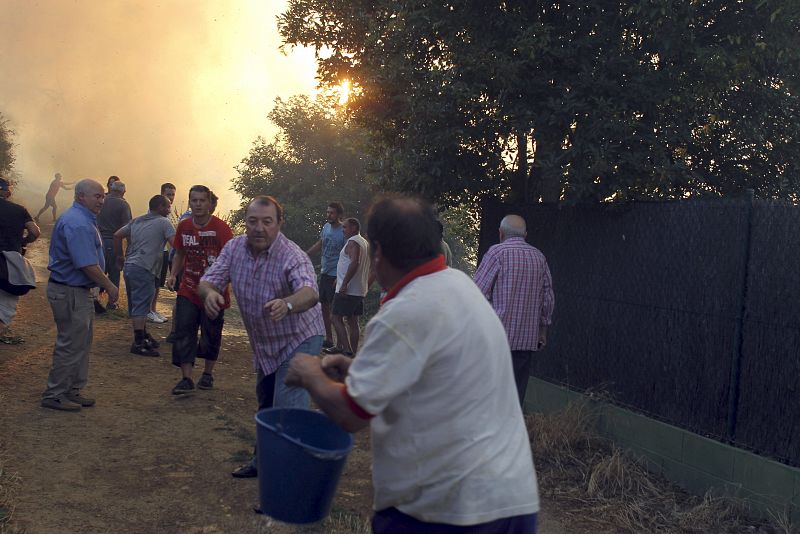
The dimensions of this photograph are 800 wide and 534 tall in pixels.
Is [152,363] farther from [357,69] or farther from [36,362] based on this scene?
[357,69]

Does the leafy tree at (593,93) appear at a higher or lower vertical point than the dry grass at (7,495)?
higher

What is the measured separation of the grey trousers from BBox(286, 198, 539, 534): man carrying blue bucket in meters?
5.08

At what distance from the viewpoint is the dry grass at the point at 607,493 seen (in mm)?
5656

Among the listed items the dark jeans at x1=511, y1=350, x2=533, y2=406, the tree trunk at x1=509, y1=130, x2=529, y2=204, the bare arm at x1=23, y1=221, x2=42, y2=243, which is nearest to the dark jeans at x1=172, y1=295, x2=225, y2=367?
the bare arm at x1=23, y1=221, x2=42, y2=243

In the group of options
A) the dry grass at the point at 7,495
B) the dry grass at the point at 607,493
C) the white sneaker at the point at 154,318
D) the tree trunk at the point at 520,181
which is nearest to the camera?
the dry grass at the point at 7,495

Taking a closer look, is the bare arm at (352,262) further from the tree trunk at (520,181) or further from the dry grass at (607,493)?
the dry grass at (607,493)

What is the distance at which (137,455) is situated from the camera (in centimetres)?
626

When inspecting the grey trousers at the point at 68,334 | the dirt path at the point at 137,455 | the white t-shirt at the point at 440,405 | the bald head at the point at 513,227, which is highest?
the bald head at the point at 513,227

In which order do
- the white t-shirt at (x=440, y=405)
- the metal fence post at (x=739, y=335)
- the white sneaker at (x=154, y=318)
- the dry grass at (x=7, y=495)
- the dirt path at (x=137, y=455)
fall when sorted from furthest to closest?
the white sneaker at (x=154, y=318) < the metal fence post at (x=739, y=335) < the dirt path at (x=137, y=455) < the dry grass at (x=7, y=495) < the white t-shirt at (x=440, y=405)

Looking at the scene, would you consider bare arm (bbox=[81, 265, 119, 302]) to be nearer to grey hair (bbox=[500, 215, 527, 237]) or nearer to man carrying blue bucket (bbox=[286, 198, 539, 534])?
grey hair (bbox=[500, 215, 527, 237])

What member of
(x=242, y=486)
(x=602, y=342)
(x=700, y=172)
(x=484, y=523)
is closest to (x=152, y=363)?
(x=242, y=486)

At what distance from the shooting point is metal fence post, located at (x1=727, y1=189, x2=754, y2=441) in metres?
6.04

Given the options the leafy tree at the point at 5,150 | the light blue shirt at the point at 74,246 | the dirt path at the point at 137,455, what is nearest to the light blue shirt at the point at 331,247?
the dirt path at the point at 137,455

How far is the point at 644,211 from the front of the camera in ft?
23.4
